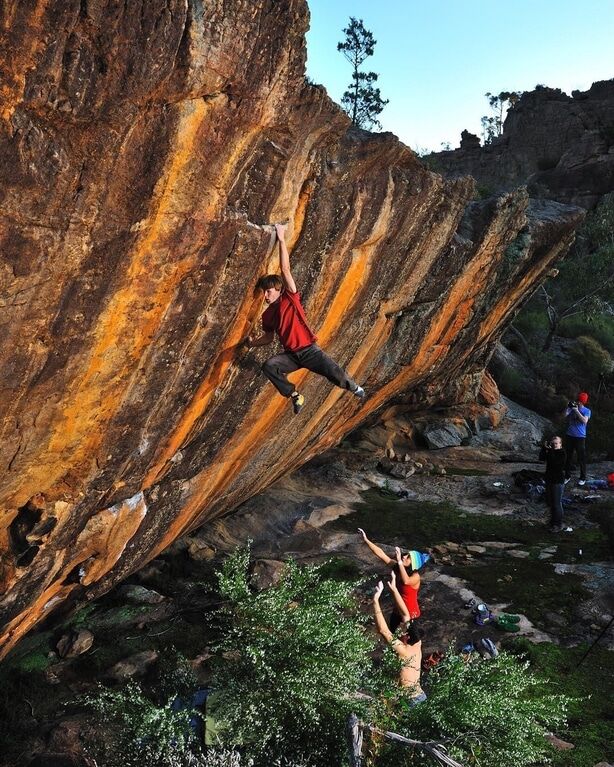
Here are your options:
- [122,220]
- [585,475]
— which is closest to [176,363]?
[122,220]

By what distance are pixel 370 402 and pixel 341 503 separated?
2.47 meters

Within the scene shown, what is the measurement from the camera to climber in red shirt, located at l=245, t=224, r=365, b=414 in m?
6.68

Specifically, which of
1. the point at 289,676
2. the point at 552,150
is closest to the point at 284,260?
the point at 289,676

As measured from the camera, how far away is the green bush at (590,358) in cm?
2594

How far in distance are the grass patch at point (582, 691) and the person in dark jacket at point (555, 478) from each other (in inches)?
181

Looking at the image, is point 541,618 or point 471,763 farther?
point 541,618

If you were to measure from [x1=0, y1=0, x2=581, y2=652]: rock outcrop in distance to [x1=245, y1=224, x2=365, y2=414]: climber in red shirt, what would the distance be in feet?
0.81

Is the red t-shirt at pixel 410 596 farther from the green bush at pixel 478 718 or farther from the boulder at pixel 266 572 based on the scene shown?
the boulder at pixel 266 572

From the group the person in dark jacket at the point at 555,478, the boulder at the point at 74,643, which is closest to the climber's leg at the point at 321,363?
the boulder at the point at 74,643

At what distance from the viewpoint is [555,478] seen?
12281 millimetres

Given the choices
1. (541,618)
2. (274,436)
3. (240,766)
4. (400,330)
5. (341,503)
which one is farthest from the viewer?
(341,503)

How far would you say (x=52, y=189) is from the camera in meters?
4.55

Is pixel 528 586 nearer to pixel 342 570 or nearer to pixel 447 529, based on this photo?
pixel 447 529

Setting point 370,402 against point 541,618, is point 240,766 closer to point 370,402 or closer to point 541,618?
point 541,618
